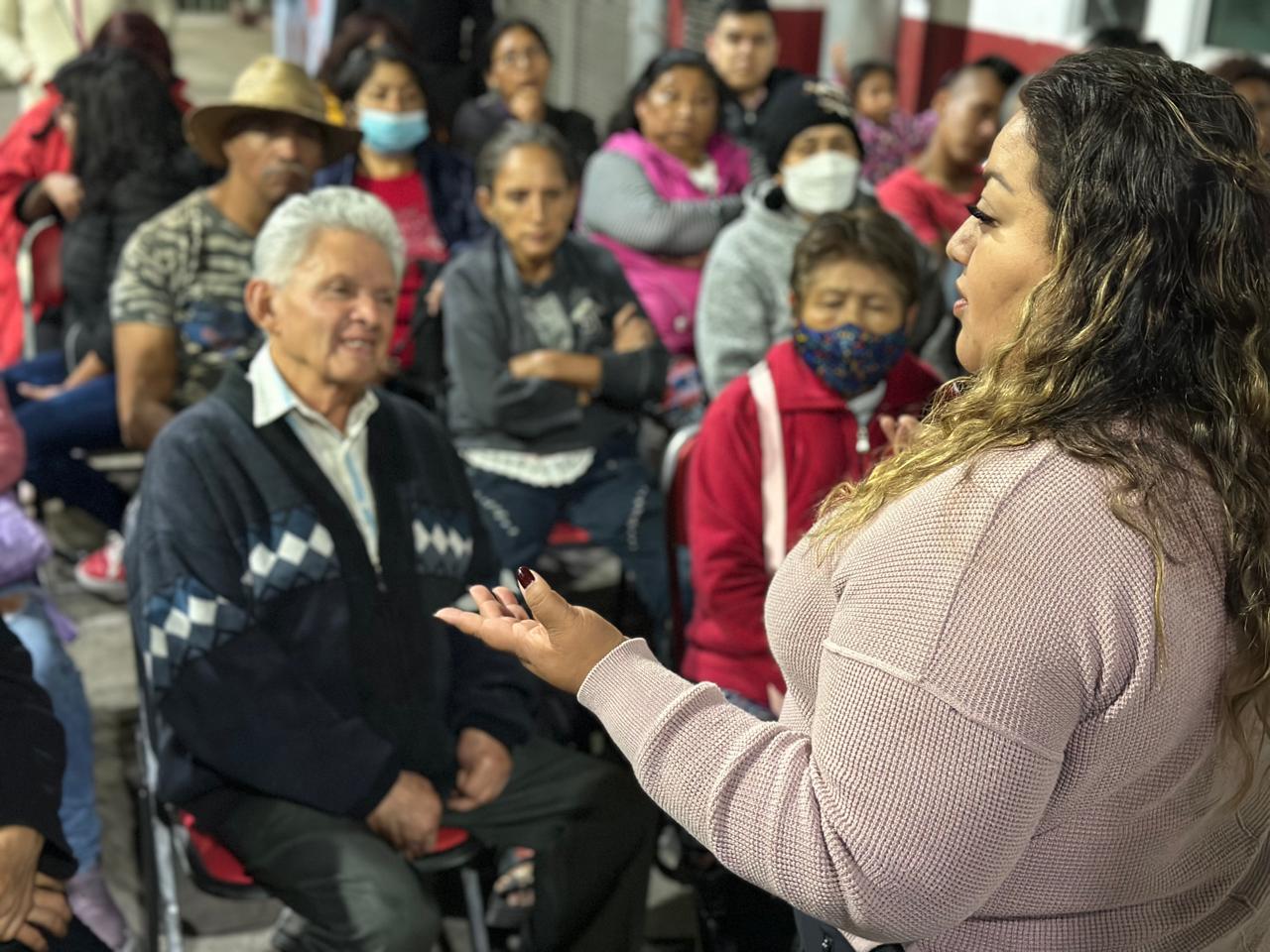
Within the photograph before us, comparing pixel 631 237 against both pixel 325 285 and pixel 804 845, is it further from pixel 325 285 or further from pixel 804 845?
pixel 804 845

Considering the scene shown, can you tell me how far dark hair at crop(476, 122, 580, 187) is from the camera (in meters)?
3.66

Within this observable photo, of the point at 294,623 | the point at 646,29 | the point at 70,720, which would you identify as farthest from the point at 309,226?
the point at 646,29

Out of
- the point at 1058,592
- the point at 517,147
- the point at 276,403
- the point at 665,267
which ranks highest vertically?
the point at 517,147

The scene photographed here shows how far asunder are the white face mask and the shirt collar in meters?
1.74

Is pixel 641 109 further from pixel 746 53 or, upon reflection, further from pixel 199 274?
pixel 199 274

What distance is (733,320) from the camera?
367cm

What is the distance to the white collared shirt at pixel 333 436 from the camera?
2445mm

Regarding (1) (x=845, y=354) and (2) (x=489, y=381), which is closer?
(1) (x=845, y=354)

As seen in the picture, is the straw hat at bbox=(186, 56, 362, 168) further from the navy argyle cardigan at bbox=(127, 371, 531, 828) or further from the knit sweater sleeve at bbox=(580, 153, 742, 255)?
the navy argyle cardigan at bbox=(127, 371, 531, 828)

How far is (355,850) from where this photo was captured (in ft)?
7.39

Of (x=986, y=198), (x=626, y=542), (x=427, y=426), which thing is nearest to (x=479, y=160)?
(x=626, y=542)

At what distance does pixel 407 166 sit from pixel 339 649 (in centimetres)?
260

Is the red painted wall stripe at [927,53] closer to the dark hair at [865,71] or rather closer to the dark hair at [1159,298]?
the dark hair at [865,71]

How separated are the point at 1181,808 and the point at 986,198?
0.61 metres
